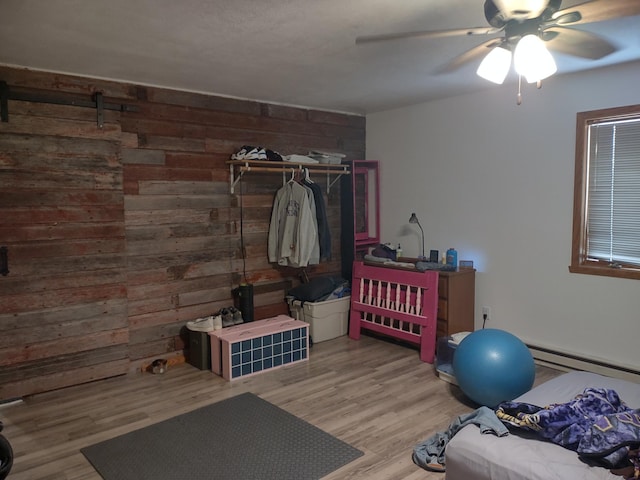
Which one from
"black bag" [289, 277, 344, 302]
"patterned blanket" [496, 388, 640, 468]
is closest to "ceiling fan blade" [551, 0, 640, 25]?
"patterned blanket" [496, 388, 640, 468]

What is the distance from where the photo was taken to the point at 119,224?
153 inches

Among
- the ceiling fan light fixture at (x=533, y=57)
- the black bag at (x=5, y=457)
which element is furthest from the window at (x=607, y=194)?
the black bag at (x=5, y=457)

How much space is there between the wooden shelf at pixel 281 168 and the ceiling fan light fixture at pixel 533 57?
2715 millimetres

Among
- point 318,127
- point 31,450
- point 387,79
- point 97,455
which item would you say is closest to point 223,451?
point 97,455

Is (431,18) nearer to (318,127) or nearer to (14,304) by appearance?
(318,127)

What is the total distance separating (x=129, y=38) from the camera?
2.84 metres

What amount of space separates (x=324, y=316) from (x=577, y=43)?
10.7 ft

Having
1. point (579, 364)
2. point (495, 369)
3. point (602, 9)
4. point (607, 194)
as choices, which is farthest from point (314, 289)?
point (602, 9)

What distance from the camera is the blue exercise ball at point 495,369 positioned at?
9.97 ft

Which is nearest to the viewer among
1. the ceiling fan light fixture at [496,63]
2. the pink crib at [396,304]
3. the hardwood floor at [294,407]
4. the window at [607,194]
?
the ceiling fan light fixture at [496,63]

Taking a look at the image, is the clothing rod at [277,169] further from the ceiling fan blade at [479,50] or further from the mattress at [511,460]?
the mattress at [511,460]

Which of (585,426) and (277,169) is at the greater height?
(277,169)

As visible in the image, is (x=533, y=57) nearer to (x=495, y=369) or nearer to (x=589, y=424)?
(x=589, y=424)

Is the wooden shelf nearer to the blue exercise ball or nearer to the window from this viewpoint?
the window
